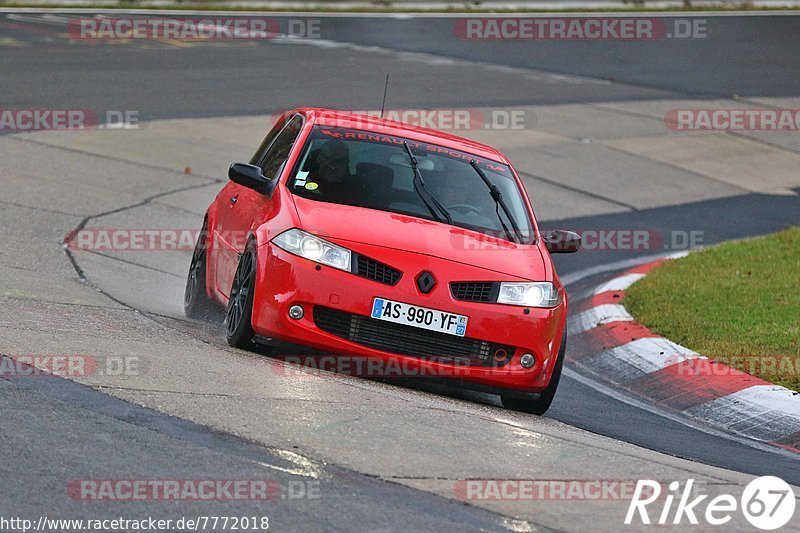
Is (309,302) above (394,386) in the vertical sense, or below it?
above

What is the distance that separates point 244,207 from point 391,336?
5.85ft

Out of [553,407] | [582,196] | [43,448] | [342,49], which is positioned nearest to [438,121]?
[582,196]

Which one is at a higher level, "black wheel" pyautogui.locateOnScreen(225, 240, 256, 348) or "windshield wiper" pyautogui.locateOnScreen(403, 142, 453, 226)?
"windshield wiper" pyautogui.locateOnScreen(403, 142, 453, 226)

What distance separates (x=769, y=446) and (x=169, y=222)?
708cm

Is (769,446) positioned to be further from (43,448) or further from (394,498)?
(43,448)

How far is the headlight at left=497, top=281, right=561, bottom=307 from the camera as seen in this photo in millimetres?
7668

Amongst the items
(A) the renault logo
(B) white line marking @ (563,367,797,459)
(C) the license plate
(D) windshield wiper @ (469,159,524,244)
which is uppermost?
(D) windshield wiper @ (469,159,524,244)

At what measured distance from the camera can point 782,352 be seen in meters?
9.52
